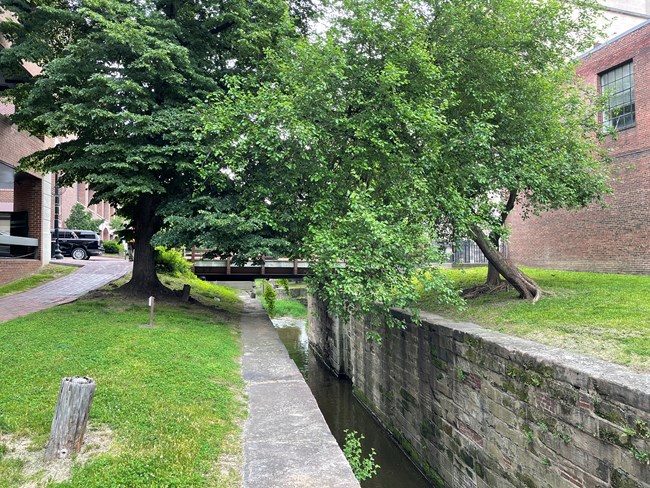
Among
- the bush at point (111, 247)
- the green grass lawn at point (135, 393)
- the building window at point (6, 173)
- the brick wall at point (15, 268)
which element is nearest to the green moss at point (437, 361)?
the green grass lawn at point (135, 393)

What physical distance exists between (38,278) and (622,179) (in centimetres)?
1990

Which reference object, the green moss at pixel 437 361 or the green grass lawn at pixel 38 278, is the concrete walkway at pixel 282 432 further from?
the green grass lawn at pixel 38 278

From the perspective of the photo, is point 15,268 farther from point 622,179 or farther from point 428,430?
point 622,179

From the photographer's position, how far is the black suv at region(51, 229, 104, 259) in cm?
2519

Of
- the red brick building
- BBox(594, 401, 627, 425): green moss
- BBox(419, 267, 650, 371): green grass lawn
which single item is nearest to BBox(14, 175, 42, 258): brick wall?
BBox(419, 267, 650, 371): green grass lawn

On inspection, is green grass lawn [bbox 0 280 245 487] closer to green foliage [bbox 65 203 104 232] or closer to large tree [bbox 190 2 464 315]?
large tree [bbox 190 2 464 315]

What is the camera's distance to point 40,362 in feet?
19.9

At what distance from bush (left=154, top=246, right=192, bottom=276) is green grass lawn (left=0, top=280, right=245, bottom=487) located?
31.5 ft

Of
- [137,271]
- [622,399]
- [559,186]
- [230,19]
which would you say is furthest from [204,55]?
[622,399]

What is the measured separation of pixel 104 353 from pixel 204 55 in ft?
26.9

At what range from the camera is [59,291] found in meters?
14.2

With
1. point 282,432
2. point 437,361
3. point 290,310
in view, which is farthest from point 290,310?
point 282,432

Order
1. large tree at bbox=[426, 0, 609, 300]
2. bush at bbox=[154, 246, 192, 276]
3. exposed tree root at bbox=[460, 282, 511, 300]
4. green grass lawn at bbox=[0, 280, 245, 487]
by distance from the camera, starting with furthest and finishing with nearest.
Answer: bush at bbox=[154, 246, 192, 276] → exposed tree root at bbox=[460, 282, 511, 300] → large tree at bbox=[426, 0, 609, 300] → green grass lawn at bbox=[0, 280, 245, 487]

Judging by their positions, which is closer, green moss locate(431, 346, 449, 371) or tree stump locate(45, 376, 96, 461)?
tree stump locate(45, 376, 96, 461)
